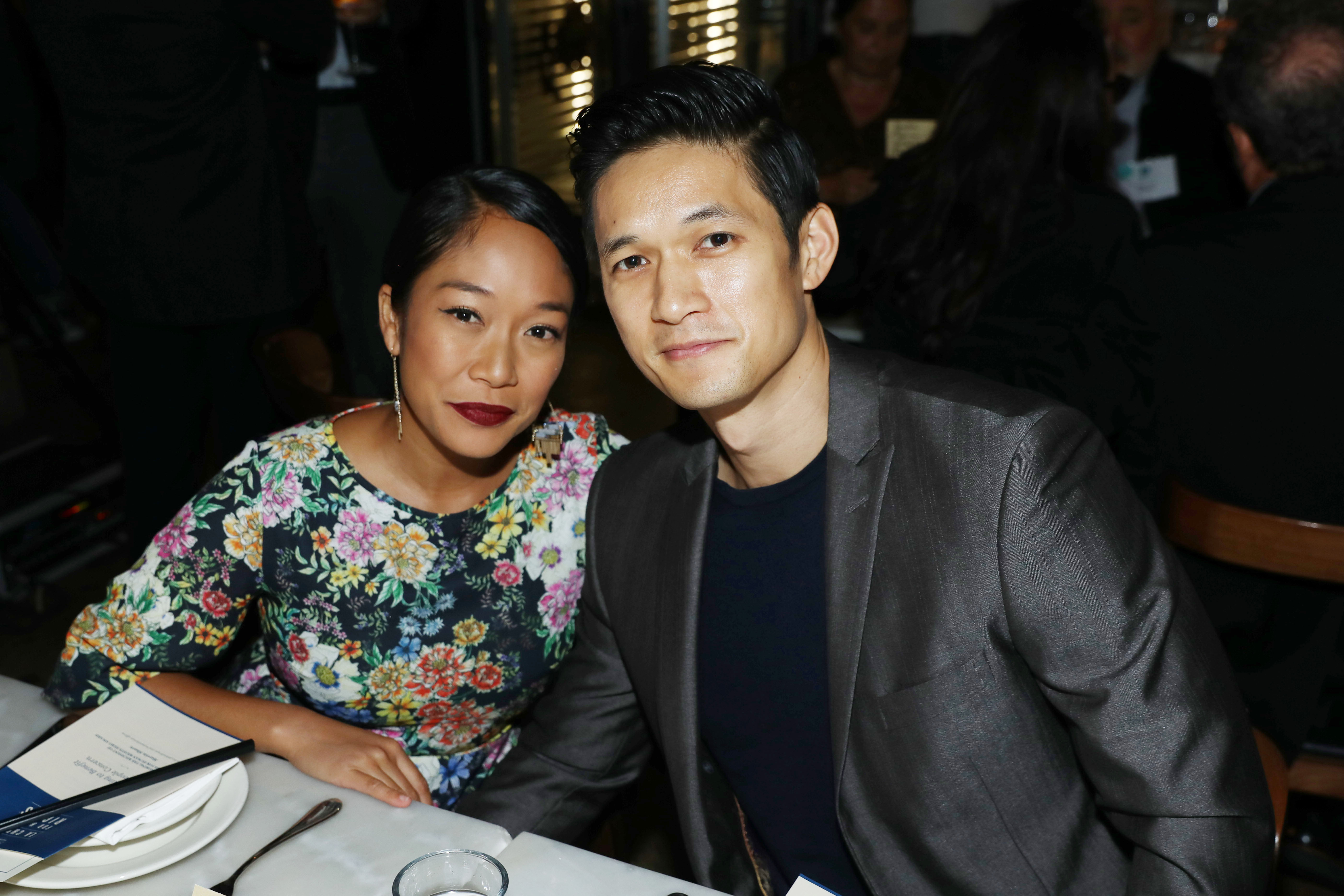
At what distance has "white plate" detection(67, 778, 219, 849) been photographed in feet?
3.44

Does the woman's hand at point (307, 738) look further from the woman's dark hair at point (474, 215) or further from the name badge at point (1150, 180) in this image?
the name badge at point (1150, 180)

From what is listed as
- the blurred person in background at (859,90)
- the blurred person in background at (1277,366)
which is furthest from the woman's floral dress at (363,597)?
the blurred person in background at (859,90)

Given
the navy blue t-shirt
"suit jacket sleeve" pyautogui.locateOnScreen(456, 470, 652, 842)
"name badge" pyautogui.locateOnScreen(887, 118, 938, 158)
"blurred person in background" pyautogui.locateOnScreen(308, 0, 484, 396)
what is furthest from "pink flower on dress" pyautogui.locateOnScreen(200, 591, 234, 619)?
"name badge" pyautogui.locateOnScreen(887, 118, 938, 158)

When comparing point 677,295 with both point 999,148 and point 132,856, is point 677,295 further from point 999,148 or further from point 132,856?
point 999,148

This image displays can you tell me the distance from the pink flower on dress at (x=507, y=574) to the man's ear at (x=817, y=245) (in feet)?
1.96

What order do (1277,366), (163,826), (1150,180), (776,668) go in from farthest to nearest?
(1150,180)
(1277,366)
(776,668)
(163,826)

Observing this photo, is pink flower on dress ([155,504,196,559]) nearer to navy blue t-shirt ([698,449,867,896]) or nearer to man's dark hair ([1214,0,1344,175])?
navy blue t-shirt ([698,449,867,896])

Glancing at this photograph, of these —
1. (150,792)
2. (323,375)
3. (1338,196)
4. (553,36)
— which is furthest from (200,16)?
(553,36)

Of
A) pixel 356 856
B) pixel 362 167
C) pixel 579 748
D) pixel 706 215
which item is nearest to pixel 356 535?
pixel 579 748

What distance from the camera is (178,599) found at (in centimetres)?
143

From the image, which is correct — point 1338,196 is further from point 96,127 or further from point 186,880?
point 96,127

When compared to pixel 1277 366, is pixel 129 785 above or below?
below

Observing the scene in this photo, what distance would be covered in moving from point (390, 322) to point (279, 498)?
1.02 feet

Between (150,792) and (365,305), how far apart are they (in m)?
2.96
